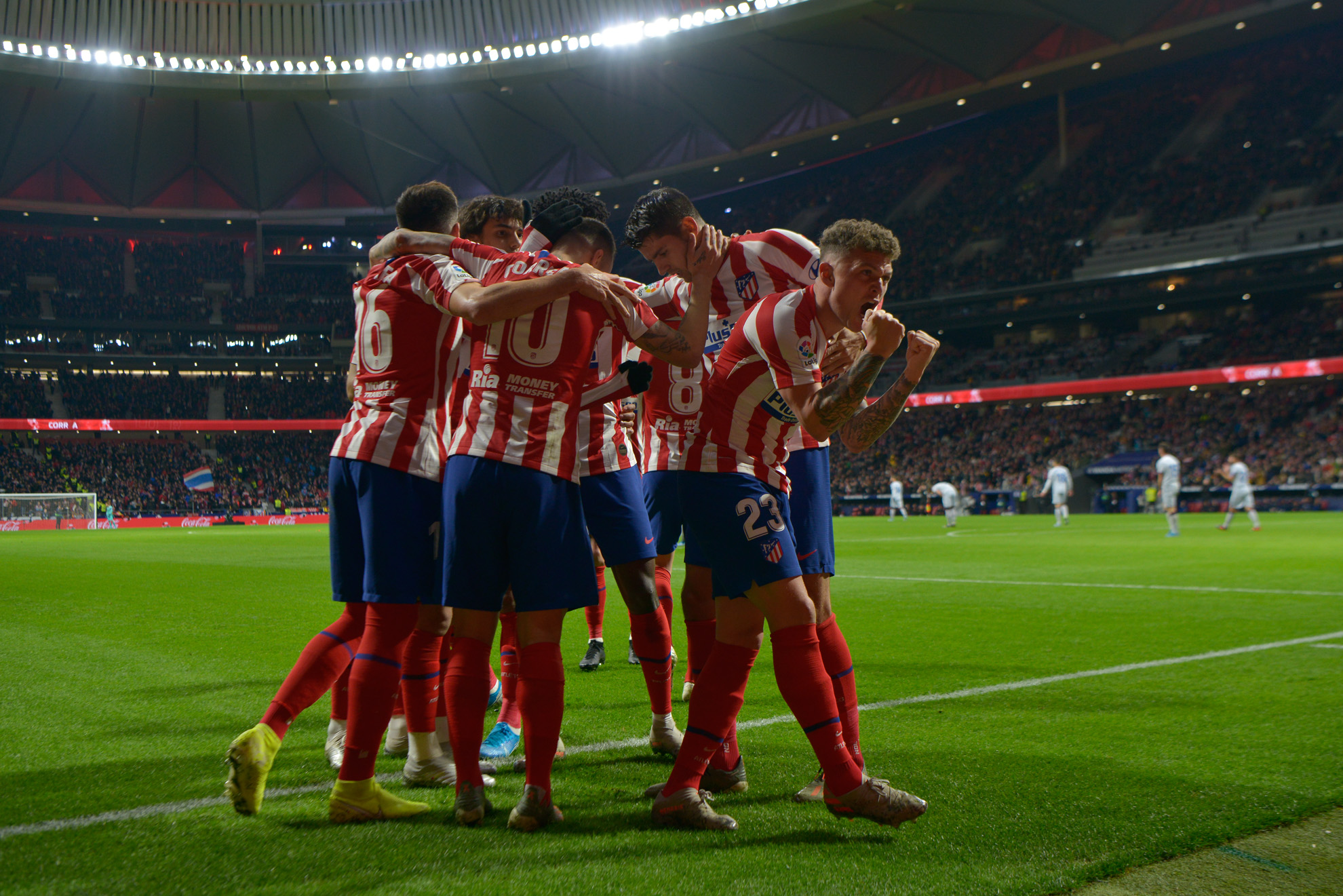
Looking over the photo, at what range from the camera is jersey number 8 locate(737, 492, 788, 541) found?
3.15 metres

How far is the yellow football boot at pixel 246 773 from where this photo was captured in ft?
10.2

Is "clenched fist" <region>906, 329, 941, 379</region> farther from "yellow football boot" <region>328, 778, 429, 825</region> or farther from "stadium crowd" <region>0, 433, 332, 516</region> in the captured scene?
"stadium crowd" <region>0, 433, 332, 516</region>

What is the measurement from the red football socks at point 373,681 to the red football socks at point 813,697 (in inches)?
50.0

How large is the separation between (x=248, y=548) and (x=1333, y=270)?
120 feet

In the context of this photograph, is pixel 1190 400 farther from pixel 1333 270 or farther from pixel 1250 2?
pixel 1250 2

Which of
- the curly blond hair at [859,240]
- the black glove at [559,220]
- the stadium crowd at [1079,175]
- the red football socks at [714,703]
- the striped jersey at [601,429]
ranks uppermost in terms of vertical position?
the stadium crowd at [1079,175]

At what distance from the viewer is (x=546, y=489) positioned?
10.3 feet

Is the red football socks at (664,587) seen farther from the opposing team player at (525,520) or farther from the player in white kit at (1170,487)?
the player in white kit at (1170,487)

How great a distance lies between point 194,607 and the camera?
9898 millimetres

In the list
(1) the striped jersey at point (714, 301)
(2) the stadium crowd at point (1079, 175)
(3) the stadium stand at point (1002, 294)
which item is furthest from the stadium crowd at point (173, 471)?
(1) the striped jersey at point (714, 301)

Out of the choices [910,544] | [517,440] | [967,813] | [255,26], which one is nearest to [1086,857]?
[967,813]

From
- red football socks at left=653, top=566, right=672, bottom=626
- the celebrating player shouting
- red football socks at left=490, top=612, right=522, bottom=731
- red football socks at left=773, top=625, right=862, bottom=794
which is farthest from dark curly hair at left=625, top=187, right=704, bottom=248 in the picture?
red football socks at left=653, top=566, right=672, bottom=626

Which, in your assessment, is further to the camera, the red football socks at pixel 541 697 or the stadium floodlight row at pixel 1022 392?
the stadium floodlight row at pixel 1022 392

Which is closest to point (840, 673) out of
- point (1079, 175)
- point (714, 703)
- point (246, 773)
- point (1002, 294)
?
point (714, 703)
